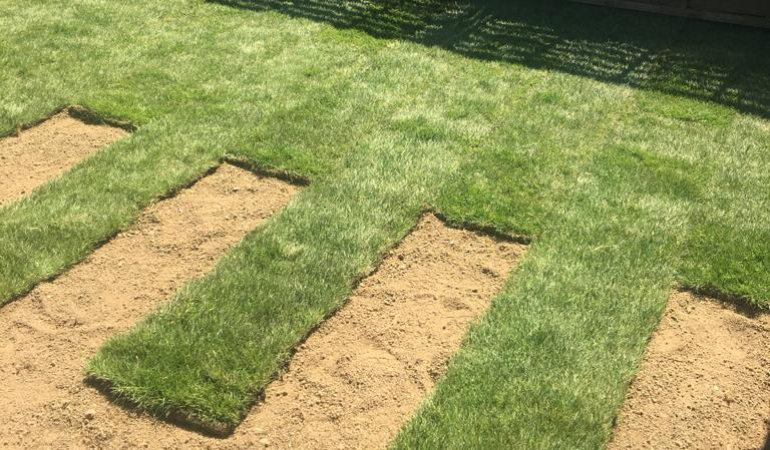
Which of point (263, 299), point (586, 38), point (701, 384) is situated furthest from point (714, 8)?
point (263, 299)

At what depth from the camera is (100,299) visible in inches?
204

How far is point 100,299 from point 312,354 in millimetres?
1606

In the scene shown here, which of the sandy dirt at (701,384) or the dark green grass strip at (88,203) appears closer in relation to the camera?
the sandy dirt at (701,384)

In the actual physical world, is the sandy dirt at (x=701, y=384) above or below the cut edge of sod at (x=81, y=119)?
below

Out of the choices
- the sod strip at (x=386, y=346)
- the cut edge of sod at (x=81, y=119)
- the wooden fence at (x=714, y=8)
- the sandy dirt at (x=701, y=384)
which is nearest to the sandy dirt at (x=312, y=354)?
the sod strip at (x=386, y=346)

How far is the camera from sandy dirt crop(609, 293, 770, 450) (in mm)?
4266

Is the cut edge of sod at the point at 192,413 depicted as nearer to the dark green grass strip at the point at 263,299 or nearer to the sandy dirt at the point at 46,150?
the dark green grass strip at the point at 263,299

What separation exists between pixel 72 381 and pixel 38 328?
0.60 meters

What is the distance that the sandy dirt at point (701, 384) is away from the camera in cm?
427

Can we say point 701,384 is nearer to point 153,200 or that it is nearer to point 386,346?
point 386,346

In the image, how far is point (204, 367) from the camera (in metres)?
4.57

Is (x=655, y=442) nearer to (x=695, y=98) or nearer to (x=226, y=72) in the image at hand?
(x=695, y=98)

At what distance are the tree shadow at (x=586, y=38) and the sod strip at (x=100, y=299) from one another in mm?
3550

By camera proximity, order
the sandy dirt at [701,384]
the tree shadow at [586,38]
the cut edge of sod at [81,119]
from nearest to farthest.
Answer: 1. the sandy dirt at [701,384]
2. the cut edge of sod at [81,119]
3. the tree shadow at [586,38]
